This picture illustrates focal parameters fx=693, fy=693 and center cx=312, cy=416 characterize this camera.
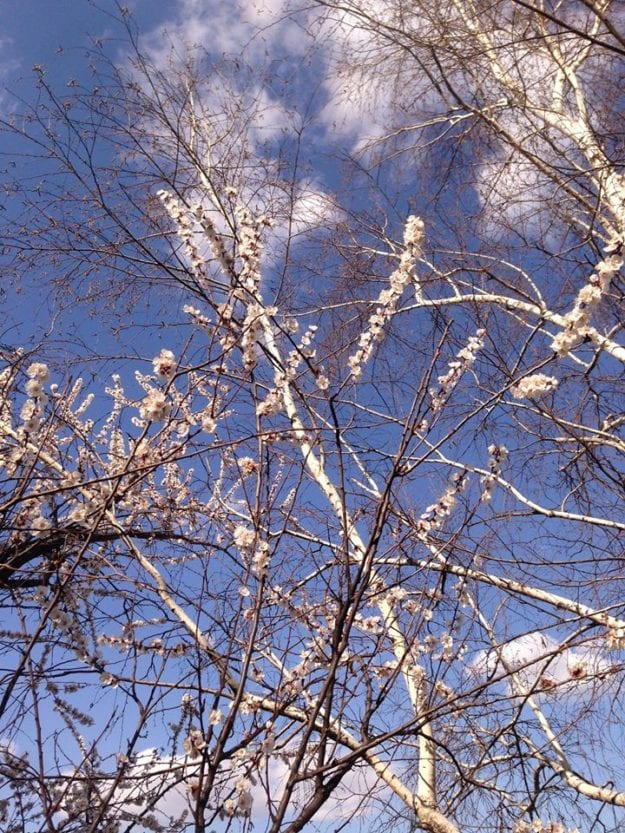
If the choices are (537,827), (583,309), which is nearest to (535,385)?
(583,309)

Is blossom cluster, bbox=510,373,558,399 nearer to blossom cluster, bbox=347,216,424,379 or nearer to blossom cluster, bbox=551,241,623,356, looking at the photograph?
blossom cluster, bbox=551,241,623,356

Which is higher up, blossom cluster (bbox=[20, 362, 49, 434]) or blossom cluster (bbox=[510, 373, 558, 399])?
blossom cluster (bbox=[20, 362, 49, 434])

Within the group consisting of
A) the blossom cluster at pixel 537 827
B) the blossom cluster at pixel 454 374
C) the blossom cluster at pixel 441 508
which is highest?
the blossom cluster at pixel 454 374

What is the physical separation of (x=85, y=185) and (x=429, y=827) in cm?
324

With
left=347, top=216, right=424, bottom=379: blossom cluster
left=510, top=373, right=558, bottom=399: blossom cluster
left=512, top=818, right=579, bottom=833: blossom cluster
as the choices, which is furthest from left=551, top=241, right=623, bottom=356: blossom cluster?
left=512, top=818, right=579, bottom=833: blossom cluster

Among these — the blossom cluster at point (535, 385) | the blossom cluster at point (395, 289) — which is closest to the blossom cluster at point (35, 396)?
the blossom cluster at point (395, 289)

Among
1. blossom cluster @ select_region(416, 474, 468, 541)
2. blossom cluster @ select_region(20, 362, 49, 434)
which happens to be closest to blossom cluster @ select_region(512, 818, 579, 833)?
blossom cluster @ select_region(416, 474, 468, 541)

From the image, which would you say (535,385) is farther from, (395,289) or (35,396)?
(35,396)

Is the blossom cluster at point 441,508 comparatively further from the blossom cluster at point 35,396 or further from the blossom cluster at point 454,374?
the blossom cluster at point 35,396

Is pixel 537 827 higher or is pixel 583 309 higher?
pixel 583 309

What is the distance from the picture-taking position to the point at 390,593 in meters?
2.76

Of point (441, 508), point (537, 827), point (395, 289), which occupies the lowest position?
point (537, 827)

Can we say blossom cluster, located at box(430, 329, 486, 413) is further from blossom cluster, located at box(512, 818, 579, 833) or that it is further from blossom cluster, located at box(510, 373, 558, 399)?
blossom cluster, located at box(512, 818, 579, 833)

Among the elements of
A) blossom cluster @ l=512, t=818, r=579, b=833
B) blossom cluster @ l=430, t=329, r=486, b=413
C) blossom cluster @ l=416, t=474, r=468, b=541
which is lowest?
blossom cluster @ l=512, t=818, r=579, b=833
